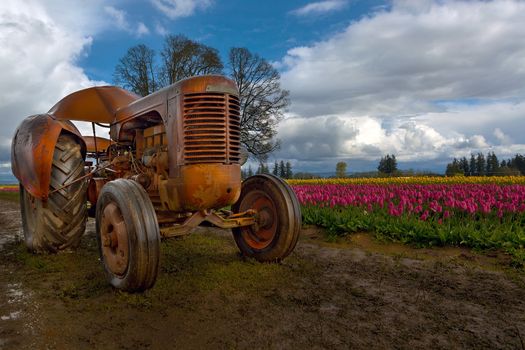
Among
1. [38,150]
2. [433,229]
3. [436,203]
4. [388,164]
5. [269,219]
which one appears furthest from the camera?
[388,164]

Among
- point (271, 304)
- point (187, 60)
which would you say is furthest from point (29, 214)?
point (187, 60)

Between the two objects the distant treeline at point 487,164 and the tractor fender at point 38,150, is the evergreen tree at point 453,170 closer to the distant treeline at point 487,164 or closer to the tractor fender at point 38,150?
the distant treeline at point 487,164

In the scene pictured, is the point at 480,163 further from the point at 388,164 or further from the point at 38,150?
the point at 38,150

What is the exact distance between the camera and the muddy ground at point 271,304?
7.76 ft

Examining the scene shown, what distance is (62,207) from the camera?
14.3ft

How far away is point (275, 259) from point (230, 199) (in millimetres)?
934

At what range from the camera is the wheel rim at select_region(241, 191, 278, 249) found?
4.06m

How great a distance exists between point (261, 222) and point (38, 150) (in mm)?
2631

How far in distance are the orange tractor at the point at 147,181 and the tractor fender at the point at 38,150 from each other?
0.01 meters

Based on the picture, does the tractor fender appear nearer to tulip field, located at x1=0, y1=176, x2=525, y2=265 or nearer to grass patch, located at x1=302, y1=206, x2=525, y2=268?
grass patch, located at x1=302, y1=206, x2=525, y2=268

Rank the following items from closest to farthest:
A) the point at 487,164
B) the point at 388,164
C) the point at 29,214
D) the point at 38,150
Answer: the point at 38,150, the point at 29,214, the point at 388,164, the point at 487,164

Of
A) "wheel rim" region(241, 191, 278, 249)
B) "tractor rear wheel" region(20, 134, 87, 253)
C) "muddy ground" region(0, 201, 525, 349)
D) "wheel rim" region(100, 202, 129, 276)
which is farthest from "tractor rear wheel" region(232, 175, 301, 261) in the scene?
"tractor rear wheel" region(20, 134, 87, 253)

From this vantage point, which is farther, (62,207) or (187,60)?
(187,60)

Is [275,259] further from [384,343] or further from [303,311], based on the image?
[384,343]
